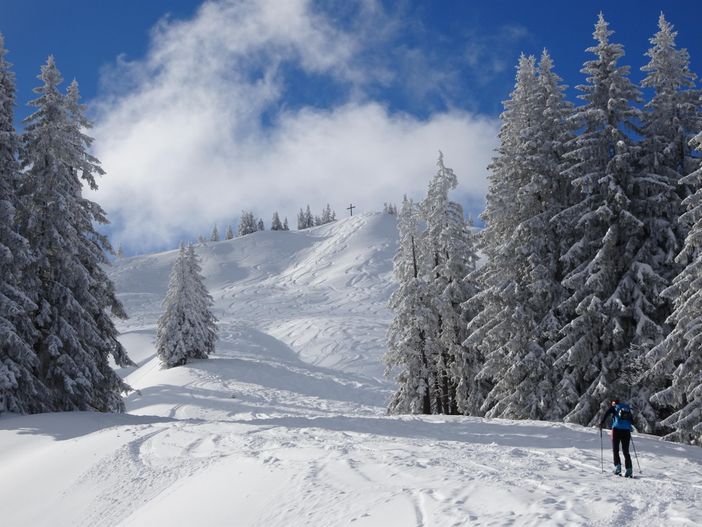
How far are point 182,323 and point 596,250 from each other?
34559mm

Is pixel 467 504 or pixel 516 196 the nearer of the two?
pixel 467 504

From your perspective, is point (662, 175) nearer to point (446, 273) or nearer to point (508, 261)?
point (508, 261)

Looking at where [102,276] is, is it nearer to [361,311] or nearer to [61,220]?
[61,220]

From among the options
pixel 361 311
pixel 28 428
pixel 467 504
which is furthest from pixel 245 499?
pixel 361 311

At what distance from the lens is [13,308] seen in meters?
18.2

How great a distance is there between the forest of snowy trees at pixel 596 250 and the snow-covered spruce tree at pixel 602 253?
0.18 feet

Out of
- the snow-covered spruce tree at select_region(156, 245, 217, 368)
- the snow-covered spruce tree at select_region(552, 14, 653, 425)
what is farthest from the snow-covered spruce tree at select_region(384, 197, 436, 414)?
the snow-covered spruce tree at select_region(156, 245, 217, 368)

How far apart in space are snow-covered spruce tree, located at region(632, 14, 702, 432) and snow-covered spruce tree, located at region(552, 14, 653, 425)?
16.0 inches

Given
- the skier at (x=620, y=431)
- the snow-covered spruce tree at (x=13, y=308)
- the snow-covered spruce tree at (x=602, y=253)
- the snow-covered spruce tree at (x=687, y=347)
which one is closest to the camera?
the skier at (x=620, y=431)

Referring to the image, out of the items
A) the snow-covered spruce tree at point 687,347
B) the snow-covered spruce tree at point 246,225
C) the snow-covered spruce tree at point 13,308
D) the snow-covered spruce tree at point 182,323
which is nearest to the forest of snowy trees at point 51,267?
the snow-covered spruce tree at point 13,308

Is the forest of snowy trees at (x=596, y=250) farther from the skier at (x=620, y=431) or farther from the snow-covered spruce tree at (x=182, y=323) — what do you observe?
the snow-covered spruce tree at (x=182, y=323)

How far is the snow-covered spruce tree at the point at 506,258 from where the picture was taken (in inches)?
879

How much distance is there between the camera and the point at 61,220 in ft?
68.4

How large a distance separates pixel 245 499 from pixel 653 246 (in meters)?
16.9
